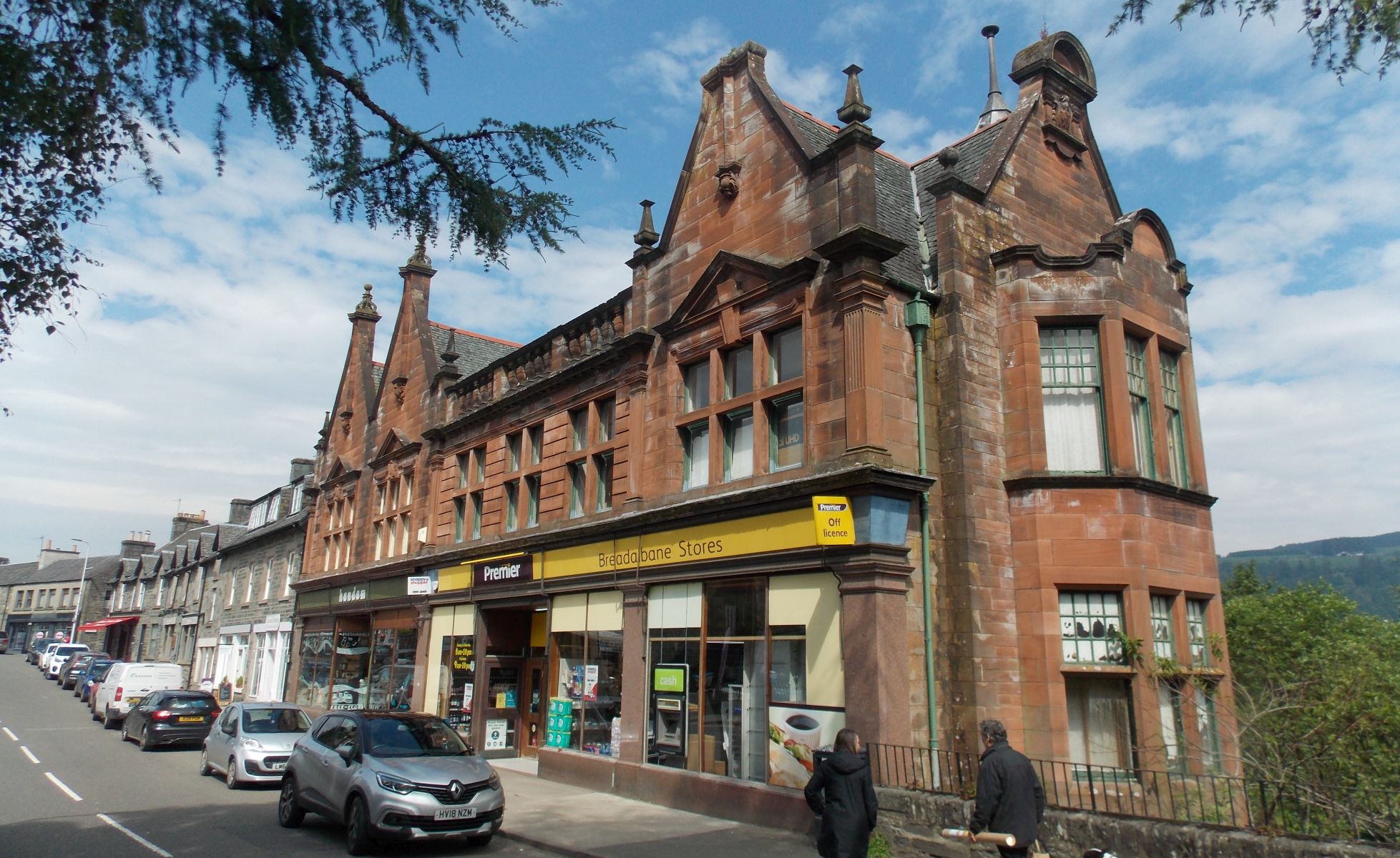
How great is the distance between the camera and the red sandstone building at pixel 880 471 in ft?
41.0

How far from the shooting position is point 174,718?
22609 mm

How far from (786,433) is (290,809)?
887cm

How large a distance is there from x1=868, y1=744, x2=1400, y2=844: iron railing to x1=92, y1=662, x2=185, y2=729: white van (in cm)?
2534

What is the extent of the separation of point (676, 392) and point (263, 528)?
32220 millimetres

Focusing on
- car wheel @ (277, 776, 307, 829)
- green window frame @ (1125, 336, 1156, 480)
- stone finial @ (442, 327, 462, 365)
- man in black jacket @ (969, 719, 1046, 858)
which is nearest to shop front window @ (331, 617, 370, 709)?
stone finial @ (442, 327, 462, 365)

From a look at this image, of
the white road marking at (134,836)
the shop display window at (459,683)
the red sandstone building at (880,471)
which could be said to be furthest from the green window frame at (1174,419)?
the shop display window at (459,683)

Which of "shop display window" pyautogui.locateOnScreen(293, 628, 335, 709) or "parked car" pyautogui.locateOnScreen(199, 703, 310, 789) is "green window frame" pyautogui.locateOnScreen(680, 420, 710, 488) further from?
"shop display window" pyautogui.locateOnScreen(293, 628, 335, 709)

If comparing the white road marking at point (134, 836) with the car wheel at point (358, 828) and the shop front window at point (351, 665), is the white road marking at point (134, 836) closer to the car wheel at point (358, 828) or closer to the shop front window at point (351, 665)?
the car wheel at point (358, 828)

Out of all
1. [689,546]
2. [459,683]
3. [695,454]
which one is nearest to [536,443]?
[459,683]

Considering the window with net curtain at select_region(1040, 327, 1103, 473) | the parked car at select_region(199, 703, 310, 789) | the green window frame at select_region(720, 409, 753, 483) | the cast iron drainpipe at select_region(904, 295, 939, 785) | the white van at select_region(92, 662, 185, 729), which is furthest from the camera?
the white van at select_region(92, 662, 185, 729)

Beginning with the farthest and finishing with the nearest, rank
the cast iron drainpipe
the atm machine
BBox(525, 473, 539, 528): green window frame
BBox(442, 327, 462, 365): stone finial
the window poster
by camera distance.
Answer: BBox(442, 327, 462, 365): stone finial < BBox(525, 473, 539, 528): green window frame < the atm machine < the window poster < the cast iron drainpipe

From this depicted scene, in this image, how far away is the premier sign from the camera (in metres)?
19.3

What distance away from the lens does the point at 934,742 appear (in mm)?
11992

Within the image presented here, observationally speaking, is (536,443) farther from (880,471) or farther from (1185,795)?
(1185,795)
